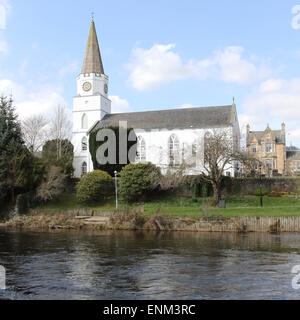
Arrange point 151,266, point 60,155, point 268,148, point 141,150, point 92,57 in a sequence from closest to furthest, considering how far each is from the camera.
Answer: point 151,266, point 60,155, point 141,150, point 92,57, point 268,148

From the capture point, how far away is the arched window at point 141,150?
6594 cm

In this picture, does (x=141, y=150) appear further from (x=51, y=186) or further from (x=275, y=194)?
(x=275, y=194)

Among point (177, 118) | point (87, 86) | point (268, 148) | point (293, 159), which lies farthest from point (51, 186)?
point (293, 159)

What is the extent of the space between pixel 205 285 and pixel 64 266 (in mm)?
7608

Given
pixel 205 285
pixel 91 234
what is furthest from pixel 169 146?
pixel 205 285

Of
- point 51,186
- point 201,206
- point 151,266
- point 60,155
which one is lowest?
point 151,266

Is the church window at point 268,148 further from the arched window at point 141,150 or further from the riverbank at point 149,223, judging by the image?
the riverbank at point 149,223

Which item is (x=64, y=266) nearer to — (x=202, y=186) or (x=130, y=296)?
(x=130, y=296)

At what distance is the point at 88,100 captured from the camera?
69.4 metres

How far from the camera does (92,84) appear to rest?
228 ft

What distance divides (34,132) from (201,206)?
37.2m

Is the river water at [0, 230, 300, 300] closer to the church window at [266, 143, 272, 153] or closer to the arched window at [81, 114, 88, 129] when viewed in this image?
the arched window at [81, 114, 88, 129]

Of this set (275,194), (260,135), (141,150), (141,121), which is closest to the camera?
(275,194)
